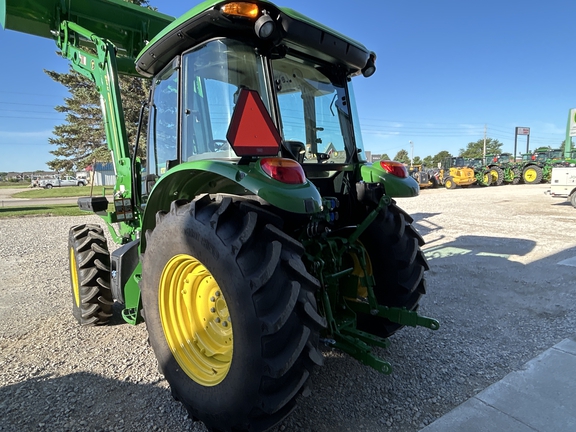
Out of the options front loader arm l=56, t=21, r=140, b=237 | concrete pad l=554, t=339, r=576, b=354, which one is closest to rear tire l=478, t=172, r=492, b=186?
concrete pad l=554, t=339, r=576, b=354

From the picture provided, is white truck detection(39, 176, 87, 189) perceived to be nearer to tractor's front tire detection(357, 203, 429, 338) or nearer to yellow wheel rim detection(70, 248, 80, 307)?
yellow wheel rim detection(70, 248, 80, 307)

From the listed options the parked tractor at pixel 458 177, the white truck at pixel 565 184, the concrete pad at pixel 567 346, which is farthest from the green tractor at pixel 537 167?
the concrete pad at pixel 567 346

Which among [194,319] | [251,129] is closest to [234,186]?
[251,129]

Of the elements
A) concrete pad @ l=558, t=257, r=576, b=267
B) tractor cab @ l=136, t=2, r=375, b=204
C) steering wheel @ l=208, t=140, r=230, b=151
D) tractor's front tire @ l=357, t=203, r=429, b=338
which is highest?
tractor cab @ l=136, t=2, r=375, b=204

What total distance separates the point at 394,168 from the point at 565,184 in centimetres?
1324

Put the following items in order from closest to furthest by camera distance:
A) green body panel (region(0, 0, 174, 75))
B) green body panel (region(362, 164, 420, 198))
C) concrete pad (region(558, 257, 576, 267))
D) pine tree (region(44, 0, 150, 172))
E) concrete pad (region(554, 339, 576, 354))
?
green body panel (region(362, 164, 420, 198)) < concrete pad (region(554, 339, 576, 354)) < green body panel (region(0, 0, 174, 75)) < concrete pad (region(558, 257, 576, 267)) < pine tree (region(44, 0, 150, 172))

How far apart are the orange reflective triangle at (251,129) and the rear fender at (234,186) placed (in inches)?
4.0

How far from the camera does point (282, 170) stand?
1952 millimetres

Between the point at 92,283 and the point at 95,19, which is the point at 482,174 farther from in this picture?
the point at 92,283

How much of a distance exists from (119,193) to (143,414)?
7.14 feet

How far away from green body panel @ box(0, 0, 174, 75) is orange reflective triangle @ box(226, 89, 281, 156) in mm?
2719

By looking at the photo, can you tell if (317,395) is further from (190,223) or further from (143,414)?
(190,223)

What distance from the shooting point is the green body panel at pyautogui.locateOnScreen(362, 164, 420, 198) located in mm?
2859

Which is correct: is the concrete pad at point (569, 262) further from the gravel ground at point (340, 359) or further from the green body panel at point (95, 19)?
the green body panel at point (95, 19)
